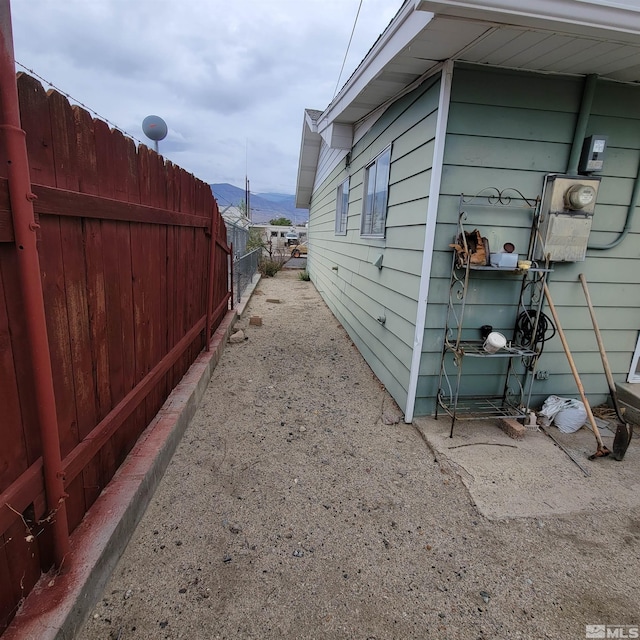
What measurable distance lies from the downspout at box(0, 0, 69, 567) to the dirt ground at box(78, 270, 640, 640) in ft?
1.68

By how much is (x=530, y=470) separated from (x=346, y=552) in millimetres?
1463

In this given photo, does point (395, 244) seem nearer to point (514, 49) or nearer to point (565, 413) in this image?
point (514, 49)

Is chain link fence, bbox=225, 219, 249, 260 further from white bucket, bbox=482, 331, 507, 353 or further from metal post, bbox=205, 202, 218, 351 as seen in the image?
white bucket, bbox=482, 331, 507, 353

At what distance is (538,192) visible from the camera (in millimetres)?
2766

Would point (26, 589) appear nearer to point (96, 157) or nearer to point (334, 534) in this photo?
point (334, 534)

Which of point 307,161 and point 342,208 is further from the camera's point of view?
point 307,161

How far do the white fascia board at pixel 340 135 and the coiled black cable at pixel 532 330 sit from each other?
3.61 meters

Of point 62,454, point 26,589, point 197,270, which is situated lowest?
point 26,589

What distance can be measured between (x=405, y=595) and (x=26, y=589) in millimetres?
1432

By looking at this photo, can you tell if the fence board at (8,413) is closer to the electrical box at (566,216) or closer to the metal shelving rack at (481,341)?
the metal shelving rack at (481,341)

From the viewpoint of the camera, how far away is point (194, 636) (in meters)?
1.35

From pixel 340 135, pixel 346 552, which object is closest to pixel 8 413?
pixel 346 552

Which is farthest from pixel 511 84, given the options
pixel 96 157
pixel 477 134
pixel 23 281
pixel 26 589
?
pixel 26 589

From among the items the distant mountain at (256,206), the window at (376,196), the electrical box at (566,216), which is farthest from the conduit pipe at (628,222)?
the distant mountain at (256,206)
